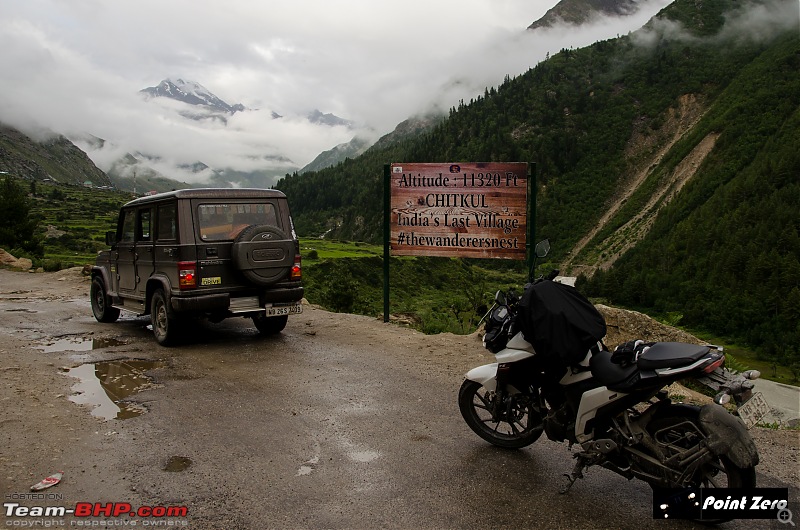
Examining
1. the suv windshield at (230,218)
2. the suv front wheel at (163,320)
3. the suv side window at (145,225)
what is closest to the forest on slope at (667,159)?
the suv windshield at (230,218)

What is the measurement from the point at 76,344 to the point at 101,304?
93.7 inches

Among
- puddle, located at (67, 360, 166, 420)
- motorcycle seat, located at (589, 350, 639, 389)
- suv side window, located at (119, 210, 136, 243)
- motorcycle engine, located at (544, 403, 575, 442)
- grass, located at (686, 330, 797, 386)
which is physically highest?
suv side window, located at (119, 210, 136, 243)

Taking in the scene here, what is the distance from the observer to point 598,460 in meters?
3.88

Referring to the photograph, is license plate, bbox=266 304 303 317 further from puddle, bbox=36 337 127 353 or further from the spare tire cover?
puddle, bbox=36 337 127 353

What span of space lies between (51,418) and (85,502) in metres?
2.11

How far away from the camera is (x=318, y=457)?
4.70m

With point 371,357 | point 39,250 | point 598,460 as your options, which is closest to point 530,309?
point 598,460

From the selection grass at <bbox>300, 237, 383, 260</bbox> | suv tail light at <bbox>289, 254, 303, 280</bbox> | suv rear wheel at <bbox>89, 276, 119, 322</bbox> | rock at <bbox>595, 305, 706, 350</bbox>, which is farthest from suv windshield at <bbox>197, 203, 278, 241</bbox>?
grass at <bbox>300, 237, 383, 260</bbox>

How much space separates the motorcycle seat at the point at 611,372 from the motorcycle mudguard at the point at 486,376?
0.96m

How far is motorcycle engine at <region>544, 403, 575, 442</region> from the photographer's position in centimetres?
417

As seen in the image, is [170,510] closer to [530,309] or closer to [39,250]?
[530,309]

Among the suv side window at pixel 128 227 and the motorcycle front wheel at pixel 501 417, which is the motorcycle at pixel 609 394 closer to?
the motorcycle front wheel at pixel 501 417

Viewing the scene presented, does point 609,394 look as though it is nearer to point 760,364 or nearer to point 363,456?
point 363,456

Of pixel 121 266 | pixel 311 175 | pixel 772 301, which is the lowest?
pixel 772 301
